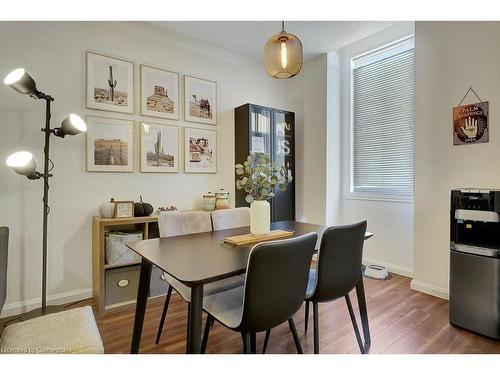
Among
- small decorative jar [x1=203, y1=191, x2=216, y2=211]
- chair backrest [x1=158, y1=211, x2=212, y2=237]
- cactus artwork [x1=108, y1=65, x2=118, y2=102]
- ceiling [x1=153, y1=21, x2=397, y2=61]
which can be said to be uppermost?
ceiling [x1=153, y1=21, x2=397, y2=61]

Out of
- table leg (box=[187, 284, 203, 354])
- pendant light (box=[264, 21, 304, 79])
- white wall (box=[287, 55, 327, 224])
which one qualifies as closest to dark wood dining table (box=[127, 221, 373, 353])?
table leg (box=[187, 284, 203, 354])

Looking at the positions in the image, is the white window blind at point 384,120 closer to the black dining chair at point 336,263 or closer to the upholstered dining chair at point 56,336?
the black dining chair at point 336,263

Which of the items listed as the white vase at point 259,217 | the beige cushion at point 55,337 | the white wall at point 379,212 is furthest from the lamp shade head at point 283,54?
the white wall at point 379,212

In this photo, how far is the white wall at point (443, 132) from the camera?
7.22ft

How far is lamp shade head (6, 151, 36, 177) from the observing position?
1.93 metres

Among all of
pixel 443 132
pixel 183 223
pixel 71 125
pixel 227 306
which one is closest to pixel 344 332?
pixel 227 306

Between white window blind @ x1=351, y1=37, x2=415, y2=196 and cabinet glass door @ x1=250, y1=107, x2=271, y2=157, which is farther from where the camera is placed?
cabinet glass door @ x1=250, y1=107, x2=271, y2=157

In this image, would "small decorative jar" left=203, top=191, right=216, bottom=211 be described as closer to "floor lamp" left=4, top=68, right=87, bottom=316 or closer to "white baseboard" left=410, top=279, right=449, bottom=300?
"floor lamp" left=4, top=68, right=87, bottom=316

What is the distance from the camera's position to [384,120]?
3.28m

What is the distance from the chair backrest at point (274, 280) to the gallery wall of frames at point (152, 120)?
207 cm

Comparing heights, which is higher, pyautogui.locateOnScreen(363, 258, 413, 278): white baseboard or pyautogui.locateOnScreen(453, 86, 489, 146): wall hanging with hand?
pyautogui.locateOnScreen(453, 86, 489, 146): wall hanging with hand

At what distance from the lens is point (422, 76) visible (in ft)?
8.56

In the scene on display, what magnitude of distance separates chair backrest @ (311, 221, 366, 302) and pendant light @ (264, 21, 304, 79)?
1.04m

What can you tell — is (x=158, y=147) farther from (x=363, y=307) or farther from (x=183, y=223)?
(x=363, y=307)
